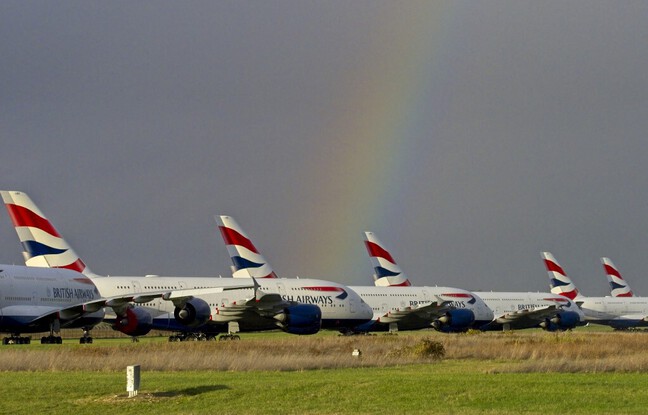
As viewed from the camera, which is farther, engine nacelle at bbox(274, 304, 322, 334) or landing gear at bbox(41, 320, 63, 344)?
engine nacelle at bbox(274, 304, 322, 334)

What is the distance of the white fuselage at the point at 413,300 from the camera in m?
91.8

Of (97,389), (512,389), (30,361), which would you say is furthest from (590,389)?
(30,361)

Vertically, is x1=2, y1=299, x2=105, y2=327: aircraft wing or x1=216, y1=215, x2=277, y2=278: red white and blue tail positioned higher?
x1=216, y1=215, x2=277, y2=278: red white and blue tail

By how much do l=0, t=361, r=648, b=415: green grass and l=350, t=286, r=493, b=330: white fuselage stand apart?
59094 millimetres

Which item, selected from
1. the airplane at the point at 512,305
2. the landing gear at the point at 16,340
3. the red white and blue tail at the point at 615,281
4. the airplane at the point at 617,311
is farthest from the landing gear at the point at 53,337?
the red white and blue tail at the point at 615,281

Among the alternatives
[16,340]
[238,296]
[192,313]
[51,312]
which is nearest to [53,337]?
[51,312]

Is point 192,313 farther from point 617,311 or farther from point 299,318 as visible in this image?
point 617,311

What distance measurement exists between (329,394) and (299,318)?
43756 millimetres

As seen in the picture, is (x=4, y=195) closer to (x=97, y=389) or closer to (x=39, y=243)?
(x=39, y=243)

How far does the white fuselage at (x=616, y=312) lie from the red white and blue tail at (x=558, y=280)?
10.9m

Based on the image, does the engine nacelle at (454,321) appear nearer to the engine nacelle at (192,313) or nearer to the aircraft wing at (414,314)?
the aircraft wing at (414,314)

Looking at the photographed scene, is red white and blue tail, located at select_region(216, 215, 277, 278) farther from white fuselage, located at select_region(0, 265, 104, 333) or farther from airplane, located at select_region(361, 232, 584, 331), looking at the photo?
white fuselage, located at select_region(0, 265, 104, 333)

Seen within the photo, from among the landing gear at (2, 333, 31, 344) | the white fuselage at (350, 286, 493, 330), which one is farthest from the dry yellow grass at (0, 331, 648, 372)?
the white fuselage at (350, 286, 493, 330)

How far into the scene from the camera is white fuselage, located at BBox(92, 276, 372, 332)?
221 feet
